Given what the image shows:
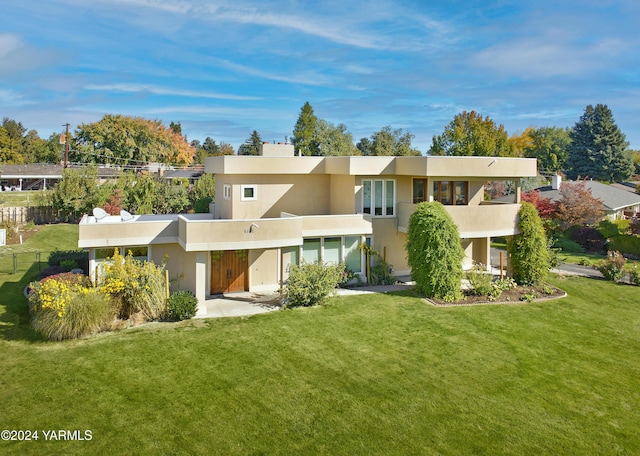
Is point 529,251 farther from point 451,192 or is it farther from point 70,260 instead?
point 70,260

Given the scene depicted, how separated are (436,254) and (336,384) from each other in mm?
9241

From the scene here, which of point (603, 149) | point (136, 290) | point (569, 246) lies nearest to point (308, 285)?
point (136, 290)

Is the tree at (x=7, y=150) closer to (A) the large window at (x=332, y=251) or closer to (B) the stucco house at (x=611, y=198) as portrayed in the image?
(A) the large window at (x=332, y=251)

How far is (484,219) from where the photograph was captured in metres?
22.5

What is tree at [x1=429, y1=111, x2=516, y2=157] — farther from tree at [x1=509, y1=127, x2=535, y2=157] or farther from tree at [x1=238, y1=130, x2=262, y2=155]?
tree at [x1=238, y1=130, x2=262, y2=155]

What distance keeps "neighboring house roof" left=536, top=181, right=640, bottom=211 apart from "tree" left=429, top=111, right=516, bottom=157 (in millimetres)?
6389

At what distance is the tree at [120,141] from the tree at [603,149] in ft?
211

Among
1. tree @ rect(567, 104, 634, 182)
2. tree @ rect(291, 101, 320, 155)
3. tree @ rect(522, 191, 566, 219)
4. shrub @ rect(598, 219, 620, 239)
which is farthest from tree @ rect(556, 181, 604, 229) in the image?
tree @ rect(567, 104, 634, 182)

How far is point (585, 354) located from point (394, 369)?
6751 mm

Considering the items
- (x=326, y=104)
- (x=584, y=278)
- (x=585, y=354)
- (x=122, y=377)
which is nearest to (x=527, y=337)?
(x=585, y=354)

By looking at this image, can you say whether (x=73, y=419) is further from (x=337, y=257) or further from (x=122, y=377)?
(x=337, y=257)

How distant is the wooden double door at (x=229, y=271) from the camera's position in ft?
69.2

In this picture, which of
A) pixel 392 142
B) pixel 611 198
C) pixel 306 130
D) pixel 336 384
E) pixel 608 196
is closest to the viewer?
pixel 336 384

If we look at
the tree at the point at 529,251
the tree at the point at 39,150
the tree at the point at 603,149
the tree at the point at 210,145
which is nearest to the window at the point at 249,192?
the tree at the point at 529,251
